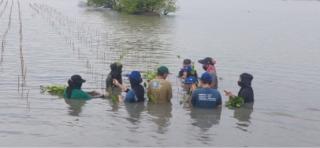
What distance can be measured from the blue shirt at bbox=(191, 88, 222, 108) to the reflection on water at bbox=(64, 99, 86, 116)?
2900 millimetres

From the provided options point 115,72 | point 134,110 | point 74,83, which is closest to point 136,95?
point 134,110

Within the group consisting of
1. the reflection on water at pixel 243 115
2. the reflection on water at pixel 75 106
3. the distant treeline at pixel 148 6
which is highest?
the distant treeline at pixel 148 6

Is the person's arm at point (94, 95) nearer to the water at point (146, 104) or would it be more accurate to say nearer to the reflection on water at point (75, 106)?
the water at point (146, 104)

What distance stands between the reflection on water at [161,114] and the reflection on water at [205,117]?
24.7 inches

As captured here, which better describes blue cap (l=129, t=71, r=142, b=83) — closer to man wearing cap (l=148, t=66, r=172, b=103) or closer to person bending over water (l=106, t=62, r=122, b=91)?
man wearing cap (l=148, t=66, r=172, b=103)

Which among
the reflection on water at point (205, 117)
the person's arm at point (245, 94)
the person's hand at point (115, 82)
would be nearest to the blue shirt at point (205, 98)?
the reflection on water at point (205, 117)

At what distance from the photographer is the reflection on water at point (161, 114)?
12.5 metres

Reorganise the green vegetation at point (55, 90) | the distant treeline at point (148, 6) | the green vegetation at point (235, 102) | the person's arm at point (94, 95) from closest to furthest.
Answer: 1. the green vegetation at point (235, 102)
2. the person's arm at point (94, 95)
3. the green vegetation at point (55, 90)
4. the distant treeline at point (148, 6)

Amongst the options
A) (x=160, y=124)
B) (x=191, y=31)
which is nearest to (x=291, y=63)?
(x=160, y=124)

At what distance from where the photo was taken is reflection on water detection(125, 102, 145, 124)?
1300 cm

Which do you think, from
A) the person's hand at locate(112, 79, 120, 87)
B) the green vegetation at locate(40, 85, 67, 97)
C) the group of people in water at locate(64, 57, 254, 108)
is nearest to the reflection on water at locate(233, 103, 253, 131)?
the group of people in water at locate(64, 57, 254, 108)

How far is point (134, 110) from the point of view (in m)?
13.9

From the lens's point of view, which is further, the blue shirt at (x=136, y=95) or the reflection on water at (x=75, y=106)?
the blue shirt at (x=136, y=95)

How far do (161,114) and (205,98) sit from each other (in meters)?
1.22
